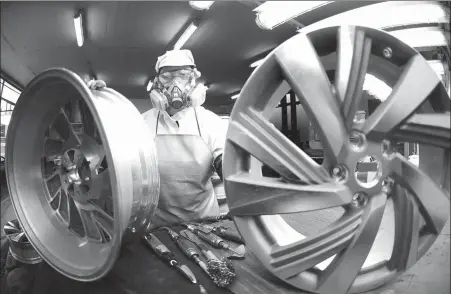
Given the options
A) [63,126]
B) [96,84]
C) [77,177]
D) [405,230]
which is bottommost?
[405,230]

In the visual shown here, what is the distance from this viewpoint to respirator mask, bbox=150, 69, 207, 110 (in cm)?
105

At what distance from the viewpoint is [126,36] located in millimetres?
799

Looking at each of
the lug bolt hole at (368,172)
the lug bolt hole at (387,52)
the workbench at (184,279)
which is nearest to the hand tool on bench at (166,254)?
the workbench at (184,279)

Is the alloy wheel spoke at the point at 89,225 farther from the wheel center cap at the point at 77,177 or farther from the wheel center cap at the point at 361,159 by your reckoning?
the wheel center cap at the point at 361,159

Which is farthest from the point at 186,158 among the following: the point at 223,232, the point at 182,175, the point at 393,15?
the point at 393,15

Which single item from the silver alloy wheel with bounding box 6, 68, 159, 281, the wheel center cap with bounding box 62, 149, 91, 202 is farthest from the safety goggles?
the wheel center cap with bounding box 62, 149, 91, 202

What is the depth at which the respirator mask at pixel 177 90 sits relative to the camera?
1046mm

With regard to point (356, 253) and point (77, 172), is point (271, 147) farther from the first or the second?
point (77, 172)

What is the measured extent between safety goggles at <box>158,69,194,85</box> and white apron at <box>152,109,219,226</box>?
0.25m

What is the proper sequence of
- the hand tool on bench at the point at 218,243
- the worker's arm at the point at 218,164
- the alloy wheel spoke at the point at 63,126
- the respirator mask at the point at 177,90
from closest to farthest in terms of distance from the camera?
1. the hand tool on bench at the point at 218,243
2. the alloy wheel spoke at the point at 63,126
3. the respirator mask at the point at 177,90
4. the worker's arm at the point at 218,164

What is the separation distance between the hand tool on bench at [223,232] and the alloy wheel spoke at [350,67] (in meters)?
0.46

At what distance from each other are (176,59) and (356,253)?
72 centimetres

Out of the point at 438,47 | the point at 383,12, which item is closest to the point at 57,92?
the point at 383,12

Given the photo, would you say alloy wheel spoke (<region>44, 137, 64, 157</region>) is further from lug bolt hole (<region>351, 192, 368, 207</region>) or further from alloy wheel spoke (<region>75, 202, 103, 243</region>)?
lug bolt hole (<region>351, 192, 368, 207</region>)
